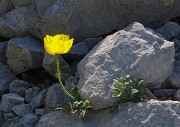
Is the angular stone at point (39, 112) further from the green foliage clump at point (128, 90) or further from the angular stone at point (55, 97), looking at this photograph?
the green foliage clump at point (128, 90)

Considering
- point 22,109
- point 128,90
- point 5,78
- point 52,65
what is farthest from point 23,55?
point 128,90

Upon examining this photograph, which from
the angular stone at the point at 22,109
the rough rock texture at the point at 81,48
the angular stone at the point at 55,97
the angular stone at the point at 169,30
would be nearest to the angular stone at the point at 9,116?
the angular stone at the point at 22,109

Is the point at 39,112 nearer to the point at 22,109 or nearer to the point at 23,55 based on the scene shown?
the point at 22,109

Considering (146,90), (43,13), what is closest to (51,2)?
(43,13)

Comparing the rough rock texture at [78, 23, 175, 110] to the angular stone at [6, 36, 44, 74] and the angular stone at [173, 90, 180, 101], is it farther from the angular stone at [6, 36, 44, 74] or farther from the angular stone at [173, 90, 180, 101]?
the angular stone at [6, 36, 44, 74]

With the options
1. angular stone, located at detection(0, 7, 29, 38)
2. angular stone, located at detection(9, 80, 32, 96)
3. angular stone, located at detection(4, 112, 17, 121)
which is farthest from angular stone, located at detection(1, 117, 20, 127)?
angular stone, located at detection(0, 7, 29, 38)

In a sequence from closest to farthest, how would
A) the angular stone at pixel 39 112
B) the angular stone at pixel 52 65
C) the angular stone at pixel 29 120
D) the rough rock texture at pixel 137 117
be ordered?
the rough rock texture at pixel 137 117 < the angular stone at pixel 29 120 < the angular stone at pixel 39 112 < the angular stone at pixel 52 65
